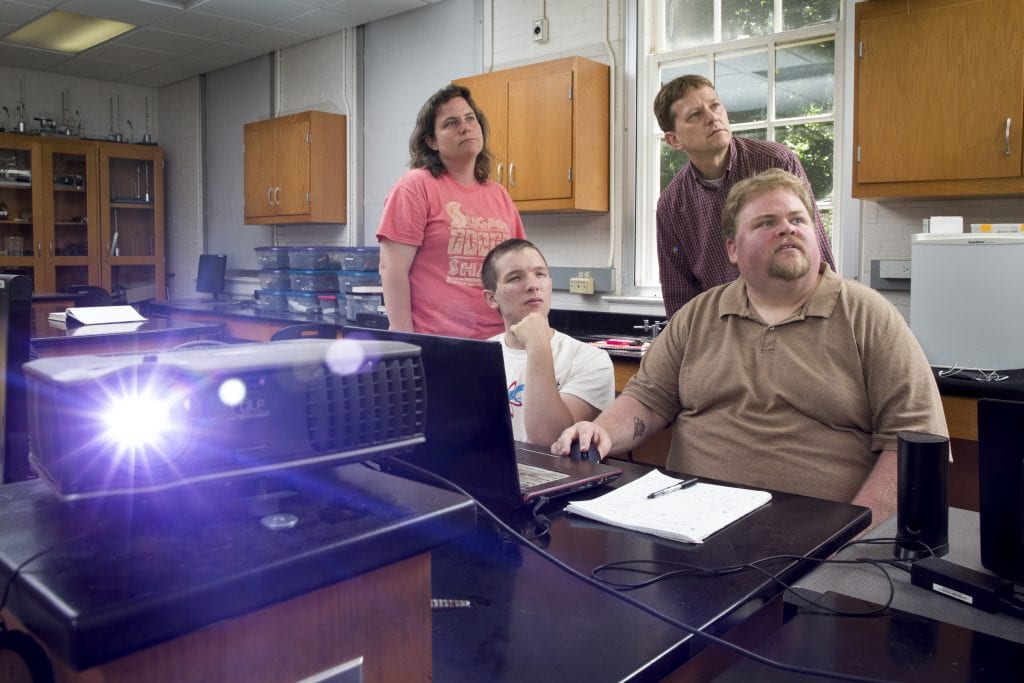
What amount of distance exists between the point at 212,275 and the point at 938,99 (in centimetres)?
524

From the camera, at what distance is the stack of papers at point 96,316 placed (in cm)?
353

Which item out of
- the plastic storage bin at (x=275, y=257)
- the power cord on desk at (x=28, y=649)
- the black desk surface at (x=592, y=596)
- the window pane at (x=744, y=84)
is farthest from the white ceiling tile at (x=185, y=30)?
the power cord on desk at (x=28, y=649)

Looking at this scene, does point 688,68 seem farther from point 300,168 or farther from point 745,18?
point 300,168

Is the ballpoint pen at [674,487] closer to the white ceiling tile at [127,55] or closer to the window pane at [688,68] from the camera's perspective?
the window pane at [688,68]

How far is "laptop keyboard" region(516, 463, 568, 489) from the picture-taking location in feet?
4.47

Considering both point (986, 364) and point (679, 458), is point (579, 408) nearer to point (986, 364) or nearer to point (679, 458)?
point (679, 458)

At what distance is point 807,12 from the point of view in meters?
3.45

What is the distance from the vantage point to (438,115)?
2498 millimetres

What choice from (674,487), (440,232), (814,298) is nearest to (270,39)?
(440,232)

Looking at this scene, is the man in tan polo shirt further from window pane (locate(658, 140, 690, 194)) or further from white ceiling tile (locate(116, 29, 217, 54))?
white ceiling tile (locate(116, 29, 217, 54))

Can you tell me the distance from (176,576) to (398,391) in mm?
222

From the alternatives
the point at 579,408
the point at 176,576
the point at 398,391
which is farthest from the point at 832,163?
the point at 176,576

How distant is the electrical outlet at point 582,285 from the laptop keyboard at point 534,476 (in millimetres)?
2652

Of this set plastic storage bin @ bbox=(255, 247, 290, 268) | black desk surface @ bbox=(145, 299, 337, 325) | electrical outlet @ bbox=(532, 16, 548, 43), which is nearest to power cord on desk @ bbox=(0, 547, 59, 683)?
black desk surface @ bbox=(145, 299, 337, 325)
